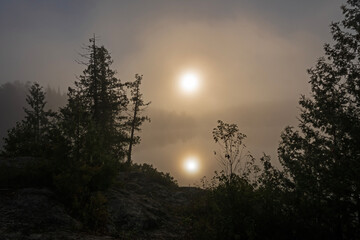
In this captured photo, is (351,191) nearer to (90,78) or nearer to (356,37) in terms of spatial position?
(356,37)

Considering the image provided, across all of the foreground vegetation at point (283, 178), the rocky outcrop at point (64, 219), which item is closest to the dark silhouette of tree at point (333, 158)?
the foreground vegetation at point (283, 178)

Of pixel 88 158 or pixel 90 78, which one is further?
pixel 90 78

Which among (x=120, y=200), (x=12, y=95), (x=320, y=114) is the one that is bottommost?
(x=120, y=200)

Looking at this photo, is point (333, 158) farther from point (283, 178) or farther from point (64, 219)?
point (64, 219)

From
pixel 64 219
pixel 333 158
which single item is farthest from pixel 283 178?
pixel 64 219

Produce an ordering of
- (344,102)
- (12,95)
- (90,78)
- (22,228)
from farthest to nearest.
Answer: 1. (12,95)
2. (90,78)
3. (344,102)
4. (22,228)

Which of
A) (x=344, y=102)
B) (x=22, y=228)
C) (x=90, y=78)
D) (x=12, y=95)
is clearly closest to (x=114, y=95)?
(x=90, y=78)

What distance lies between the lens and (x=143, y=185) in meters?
20.8

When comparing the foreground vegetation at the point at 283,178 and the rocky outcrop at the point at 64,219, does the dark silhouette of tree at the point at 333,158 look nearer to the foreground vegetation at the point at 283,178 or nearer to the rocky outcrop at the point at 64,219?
the foreground vegetation at the point at 283,178

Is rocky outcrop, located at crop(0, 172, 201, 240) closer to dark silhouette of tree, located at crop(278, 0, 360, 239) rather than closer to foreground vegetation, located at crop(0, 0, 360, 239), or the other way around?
foreground vegetation, located at crop(0, 0, 360, 239)

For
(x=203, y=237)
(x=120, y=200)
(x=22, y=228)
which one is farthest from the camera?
(x=120, y=200)

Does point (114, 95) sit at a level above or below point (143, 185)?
above

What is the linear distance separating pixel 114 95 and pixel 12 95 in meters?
183

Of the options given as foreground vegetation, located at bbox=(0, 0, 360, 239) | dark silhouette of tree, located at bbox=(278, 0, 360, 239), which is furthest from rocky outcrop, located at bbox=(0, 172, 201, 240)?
dark silhouette of tree, located at bbox=(278, 0, 360, 239)
